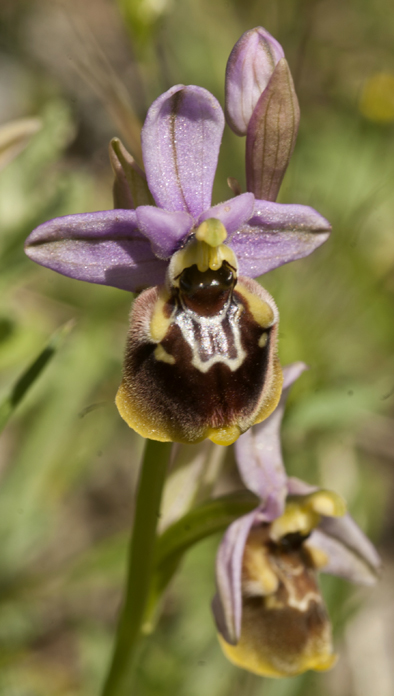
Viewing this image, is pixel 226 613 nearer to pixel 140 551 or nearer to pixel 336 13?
pixel 140 551

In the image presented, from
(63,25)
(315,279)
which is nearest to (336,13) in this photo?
(63,25)

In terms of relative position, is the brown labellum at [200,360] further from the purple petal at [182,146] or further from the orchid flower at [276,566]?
the orchid flower at [276,566]

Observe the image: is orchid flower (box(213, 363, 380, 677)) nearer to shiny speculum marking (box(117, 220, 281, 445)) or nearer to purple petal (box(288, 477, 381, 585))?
purple petal (box(288, 477, 381, 585))

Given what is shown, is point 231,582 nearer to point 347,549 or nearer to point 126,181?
point 347,549

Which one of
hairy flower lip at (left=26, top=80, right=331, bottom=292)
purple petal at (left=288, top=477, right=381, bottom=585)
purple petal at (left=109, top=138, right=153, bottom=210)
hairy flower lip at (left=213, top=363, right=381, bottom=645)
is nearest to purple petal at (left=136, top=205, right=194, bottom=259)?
hairy flower lip at (left=26, top=80, right=331, bottom=292)

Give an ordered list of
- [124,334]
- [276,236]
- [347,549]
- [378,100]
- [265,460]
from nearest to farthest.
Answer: [276,236] → [265,460] → [347,549] → [124,334] → [378,100]

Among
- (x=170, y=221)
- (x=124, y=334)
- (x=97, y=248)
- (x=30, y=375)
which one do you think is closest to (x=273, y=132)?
(x=170, y=221)
